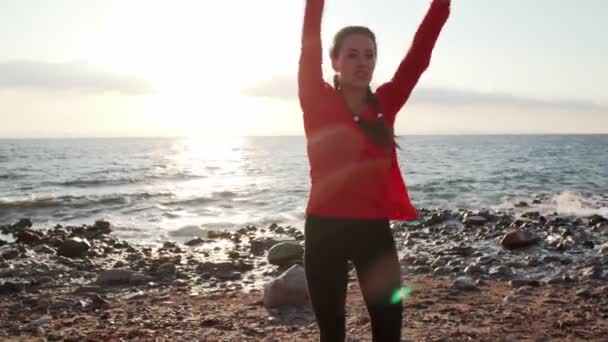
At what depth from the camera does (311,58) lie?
11.0 ft

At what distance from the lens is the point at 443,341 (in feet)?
22.6

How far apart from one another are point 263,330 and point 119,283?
458 cm

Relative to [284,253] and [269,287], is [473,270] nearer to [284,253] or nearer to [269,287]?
[284,253]

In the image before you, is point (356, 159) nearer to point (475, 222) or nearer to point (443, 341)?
point (443, 341)

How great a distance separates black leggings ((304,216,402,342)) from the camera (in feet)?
11.0

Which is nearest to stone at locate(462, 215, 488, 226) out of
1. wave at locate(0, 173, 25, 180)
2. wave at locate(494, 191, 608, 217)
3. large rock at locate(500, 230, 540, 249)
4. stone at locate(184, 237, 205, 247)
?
large rock at locate(500, 230, 540, 249)

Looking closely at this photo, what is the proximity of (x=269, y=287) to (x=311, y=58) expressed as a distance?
6.43 metres

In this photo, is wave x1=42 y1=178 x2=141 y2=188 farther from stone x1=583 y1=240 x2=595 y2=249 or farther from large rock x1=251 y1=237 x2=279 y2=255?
stone x1=583 y1=240 x2=595 y2=249

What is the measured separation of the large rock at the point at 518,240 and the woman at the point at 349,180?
467 inches

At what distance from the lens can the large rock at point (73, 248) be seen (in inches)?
575

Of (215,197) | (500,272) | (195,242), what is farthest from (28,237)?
(500,272)

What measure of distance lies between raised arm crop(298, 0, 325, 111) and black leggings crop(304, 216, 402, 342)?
742 mm

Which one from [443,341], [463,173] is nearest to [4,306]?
[443,341]

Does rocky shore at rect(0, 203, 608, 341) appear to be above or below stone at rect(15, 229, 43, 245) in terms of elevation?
above
